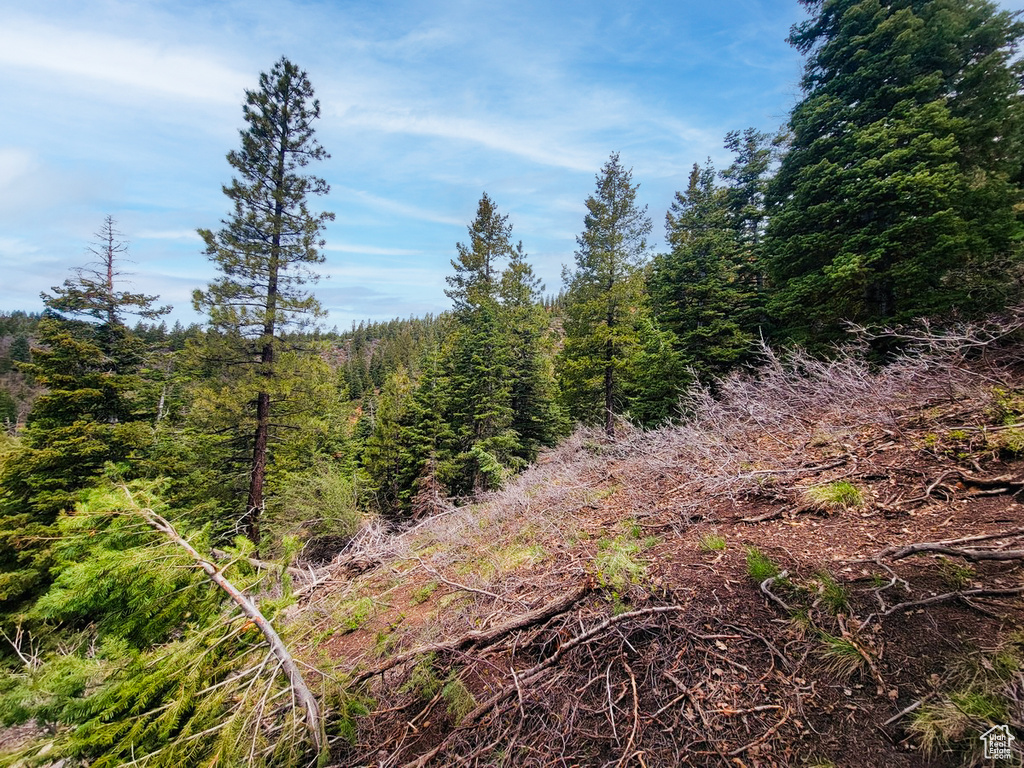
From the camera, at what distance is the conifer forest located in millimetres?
2244

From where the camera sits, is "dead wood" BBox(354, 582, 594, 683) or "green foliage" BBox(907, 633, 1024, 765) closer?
"green foliage" BBox(907, 633, 1024, 765)

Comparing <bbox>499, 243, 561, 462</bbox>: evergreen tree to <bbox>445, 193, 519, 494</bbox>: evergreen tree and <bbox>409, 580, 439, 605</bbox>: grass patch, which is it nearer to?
<bbox>445, 193, 519, 494</bbox>: evergreen tree

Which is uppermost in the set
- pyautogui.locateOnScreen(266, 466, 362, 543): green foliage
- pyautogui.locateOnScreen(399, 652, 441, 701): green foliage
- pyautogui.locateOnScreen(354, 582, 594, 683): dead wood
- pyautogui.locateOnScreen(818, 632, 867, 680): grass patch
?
pyautogui.locateOnScreen(818, 632, 867, 680): grass patch

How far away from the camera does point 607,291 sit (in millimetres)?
14727

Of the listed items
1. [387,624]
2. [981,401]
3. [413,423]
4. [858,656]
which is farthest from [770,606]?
[413,423]

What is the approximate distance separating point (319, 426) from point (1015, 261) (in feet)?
60.0

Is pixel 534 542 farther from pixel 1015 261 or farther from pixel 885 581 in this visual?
pixel 1015 261

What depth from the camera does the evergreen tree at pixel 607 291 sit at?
14.5 metres

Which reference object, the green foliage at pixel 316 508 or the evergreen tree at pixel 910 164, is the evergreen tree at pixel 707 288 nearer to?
the evergreen tree at pixel 910 164

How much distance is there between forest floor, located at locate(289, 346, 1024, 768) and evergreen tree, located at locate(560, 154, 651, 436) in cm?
973

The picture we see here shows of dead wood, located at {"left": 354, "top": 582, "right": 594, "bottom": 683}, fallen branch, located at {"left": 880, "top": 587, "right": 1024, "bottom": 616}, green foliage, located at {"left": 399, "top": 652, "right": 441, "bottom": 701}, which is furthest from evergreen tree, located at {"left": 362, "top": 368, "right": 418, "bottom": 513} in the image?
fallen branch, located at {"left": 880, "top": 587, "right": 1024, "bottom": 616}

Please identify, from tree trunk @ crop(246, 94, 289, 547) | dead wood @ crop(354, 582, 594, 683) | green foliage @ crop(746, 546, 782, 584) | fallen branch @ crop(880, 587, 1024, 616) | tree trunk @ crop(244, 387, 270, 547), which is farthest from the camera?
tree trunk @ crop(244, 387, 270, 547)

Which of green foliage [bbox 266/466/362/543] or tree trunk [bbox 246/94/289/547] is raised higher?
tree trunk [bbox 246/94/289/547]

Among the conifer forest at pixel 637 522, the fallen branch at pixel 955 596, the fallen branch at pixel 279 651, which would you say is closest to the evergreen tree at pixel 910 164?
the conifer forest at pixel 637 522
